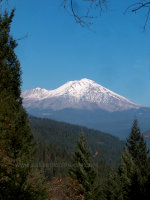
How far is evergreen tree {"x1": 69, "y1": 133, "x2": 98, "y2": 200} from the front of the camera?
19641mm

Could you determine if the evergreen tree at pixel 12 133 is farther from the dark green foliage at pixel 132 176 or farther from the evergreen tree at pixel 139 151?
the evergreen tree at pixel 139 151

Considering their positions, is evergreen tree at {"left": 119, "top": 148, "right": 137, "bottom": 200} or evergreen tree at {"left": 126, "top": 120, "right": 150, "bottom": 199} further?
evergreen tree at {"left": 126, "top": 120, "right": 150, "bottom": 199}

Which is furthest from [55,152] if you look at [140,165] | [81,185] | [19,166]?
[19,166]

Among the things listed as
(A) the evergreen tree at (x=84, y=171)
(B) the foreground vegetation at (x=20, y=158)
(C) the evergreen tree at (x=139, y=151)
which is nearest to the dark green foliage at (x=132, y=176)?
(C) the evergreen tree at (x=139, y=151)

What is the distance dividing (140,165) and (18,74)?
2310cm

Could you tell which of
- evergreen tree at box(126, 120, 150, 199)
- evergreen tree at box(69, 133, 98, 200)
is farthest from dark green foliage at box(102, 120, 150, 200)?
evergreen tree at box(69, 133, 98, 200)

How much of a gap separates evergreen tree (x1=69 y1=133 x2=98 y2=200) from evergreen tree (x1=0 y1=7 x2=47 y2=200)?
9264 mm

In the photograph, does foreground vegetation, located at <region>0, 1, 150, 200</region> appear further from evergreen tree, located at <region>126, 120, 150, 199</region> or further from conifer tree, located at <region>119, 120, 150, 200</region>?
evergreen tree, located at <region>126, 120, 150, 199</region>

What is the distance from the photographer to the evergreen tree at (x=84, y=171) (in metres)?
19.6

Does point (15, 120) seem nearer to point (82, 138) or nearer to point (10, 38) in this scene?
point (10, 38)

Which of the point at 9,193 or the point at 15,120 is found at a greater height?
the point at 15,120

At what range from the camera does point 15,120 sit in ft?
39.2

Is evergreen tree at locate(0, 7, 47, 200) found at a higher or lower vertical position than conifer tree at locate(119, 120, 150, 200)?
higher

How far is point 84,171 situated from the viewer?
2022 cm
